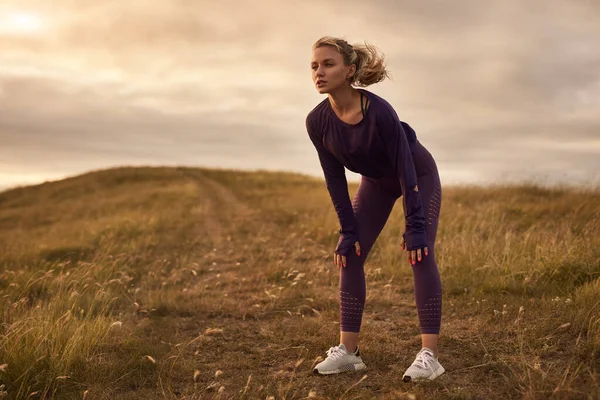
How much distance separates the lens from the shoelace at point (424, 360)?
3.73 m

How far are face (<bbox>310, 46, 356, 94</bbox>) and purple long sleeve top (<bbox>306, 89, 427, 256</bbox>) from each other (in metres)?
0.22

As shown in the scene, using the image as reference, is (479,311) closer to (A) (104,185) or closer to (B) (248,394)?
(B) (248,394)

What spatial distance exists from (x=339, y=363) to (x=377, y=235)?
105cm

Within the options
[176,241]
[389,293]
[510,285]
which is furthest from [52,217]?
[510,285]

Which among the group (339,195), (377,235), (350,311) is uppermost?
(339,195)

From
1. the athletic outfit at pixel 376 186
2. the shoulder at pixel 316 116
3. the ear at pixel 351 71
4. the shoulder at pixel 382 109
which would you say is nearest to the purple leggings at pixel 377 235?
the athletic outfit at pixel 376 186

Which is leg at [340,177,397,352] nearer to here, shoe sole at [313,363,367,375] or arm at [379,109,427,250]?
shoe sole at [313,363,367,375]

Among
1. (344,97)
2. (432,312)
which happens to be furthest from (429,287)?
(344,97)

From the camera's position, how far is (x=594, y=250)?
645 cm

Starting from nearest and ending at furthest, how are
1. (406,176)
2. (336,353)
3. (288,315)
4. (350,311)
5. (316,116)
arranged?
(406,176)
(316,116)
(336,353)
(350,311)
(288,315)

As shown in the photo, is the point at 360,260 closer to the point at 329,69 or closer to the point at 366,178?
the point at 366,178

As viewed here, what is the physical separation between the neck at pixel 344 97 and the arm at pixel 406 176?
0.27 metres

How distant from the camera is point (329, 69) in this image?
365 centimetres

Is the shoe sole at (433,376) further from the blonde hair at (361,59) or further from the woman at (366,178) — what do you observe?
the blonde hair at (361,59)
